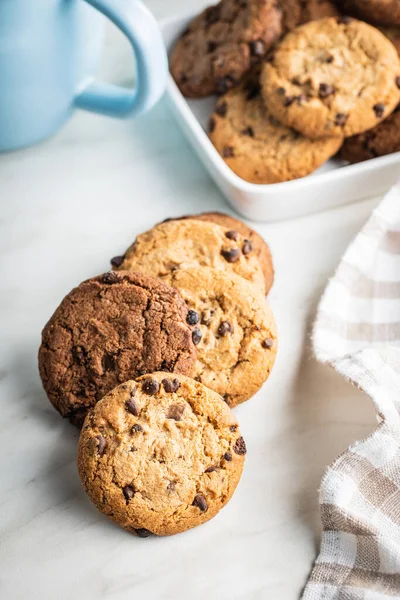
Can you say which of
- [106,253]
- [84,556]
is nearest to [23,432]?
[84,556]

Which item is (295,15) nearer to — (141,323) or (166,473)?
(141,323)

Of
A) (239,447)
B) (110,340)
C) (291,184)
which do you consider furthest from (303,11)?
(239,447)

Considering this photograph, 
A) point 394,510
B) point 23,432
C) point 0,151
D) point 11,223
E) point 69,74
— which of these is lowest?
point 394,510

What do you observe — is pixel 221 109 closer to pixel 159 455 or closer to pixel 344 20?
pixel 344 20

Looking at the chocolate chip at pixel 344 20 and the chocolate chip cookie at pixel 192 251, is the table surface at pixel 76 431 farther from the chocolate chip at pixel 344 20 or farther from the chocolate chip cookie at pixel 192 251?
the chocolate chip at pixel 344 20

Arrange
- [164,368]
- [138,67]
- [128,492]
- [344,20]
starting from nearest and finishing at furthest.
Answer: [128,492], [164,368], [138,67], [344,20]

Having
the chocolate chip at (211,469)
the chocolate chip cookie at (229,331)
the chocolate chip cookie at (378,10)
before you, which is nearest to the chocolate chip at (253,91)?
the chocolate chip cookie at (378,10)
